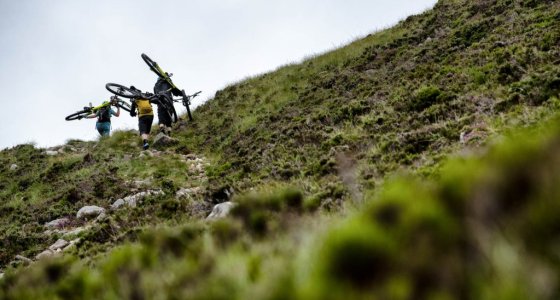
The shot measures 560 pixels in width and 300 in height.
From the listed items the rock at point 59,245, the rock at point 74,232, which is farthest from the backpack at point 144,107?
the rock at point 59,245

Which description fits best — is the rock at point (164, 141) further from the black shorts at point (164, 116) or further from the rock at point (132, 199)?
the rock at point (132, 199)

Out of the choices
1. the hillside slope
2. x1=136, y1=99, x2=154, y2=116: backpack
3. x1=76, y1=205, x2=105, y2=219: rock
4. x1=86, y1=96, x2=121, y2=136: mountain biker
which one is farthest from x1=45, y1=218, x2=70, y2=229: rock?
x1=86, y1=96, x2=121, y2=136: mountain biker

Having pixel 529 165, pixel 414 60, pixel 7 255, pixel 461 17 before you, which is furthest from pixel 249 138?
pixel 529 165

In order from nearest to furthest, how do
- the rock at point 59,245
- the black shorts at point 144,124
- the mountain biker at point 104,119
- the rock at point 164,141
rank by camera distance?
the rock at point 59,245, the rock at point 164,141, the black shorts at point 144,124, the mountain biker at point 104,119

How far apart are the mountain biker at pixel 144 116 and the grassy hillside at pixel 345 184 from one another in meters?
0.76

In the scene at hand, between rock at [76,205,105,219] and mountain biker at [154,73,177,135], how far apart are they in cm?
715

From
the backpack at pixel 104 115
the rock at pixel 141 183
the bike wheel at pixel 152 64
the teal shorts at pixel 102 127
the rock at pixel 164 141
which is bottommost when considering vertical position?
the rock at pixel 141 183

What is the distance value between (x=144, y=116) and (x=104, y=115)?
3466 millimetres

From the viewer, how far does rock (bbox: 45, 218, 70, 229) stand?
1034cm

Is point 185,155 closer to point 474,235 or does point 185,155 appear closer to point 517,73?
point 517,73

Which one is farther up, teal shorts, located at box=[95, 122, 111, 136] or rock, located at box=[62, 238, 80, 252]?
teal shorts, located at box=[95, 122, 111, 136]

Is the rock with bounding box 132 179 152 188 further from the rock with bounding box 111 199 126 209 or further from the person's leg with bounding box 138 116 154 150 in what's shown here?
the person's leg with bounding box 138 116 154 150

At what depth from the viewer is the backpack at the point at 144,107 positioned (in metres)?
17.7

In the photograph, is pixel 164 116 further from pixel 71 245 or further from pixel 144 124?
pixel 71 245
